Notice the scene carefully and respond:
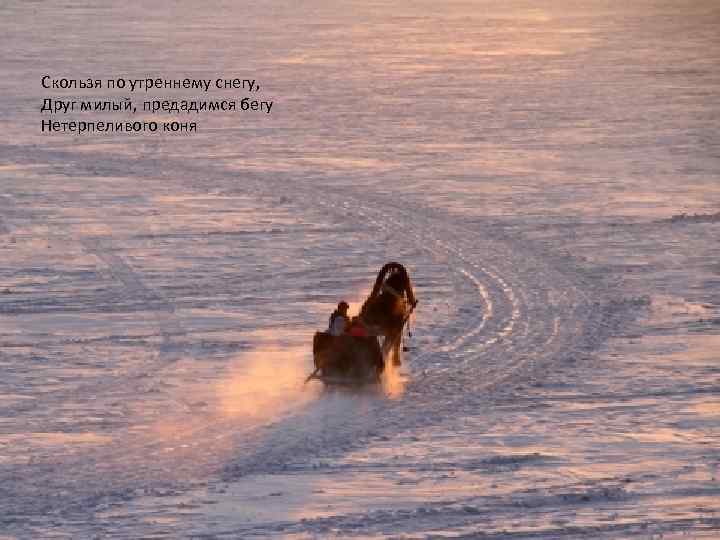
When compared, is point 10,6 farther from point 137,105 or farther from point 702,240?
point 702,240

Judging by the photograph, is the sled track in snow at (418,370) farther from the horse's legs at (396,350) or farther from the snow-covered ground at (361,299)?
the horse's legs at (396,350)

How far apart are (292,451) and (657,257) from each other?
8.67 metres

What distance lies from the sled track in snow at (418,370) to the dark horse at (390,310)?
14.3 inches

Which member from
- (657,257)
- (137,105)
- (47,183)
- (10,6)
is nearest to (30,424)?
(657,257)

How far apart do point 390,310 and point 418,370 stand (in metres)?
0.60

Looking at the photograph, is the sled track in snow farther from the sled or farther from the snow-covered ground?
the sled

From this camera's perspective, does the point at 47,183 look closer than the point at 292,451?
No

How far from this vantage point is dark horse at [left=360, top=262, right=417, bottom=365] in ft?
51.7

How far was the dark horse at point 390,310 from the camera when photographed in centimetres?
1575

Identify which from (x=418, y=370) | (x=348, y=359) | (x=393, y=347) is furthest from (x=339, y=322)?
(x=418, y=370)

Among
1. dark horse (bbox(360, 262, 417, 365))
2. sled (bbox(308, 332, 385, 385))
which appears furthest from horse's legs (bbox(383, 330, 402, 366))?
sled (bbox(308, 332, 385, 385))

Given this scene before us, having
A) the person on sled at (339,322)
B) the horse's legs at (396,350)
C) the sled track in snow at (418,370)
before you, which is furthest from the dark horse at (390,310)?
the person on sled at (339,322)

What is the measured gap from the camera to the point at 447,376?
51.2ft

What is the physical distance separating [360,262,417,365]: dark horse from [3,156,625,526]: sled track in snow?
0.36 m
